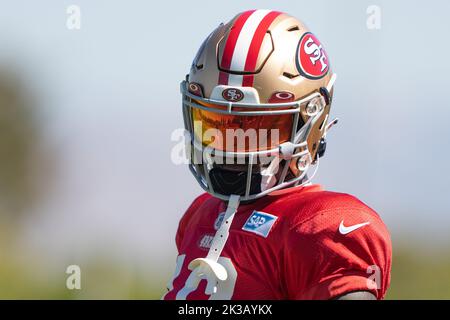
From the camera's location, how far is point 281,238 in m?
2.43

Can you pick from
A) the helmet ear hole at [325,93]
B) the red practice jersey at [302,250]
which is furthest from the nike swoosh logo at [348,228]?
the helmet ear hole at [325,93]

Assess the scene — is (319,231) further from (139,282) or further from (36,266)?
(36,266)

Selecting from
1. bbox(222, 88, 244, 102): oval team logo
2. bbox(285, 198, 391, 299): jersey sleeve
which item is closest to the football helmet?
bbox(222, 88, 244, 102): oval team logo

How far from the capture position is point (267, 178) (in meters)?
2.55

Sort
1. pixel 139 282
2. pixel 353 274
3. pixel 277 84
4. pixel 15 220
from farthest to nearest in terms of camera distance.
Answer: pixel 15 220
pixel 139 282
pixel 277 84
pixel 353 274

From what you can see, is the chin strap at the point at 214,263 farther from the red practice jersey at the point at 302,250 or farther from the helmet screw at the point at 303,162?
the helmet screw at the point at 303,162

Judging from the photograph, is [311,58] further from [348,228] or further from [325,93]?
[348,228]

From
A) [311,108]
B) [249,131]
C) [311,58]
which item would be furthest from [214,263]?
[311,58]

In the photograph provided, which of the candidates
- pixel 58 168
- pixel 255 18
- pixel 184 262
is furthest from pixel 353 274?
pixel 58 168

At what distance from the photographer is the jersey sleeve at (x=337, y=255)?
2.33 metres

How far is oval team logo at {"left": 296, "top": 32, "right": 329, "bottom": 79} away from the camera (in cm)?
256

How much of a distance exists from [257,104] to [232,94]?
0.23 ft

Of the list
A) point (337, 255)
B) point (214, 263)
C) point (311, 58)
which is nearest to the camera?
point (337, 255)
